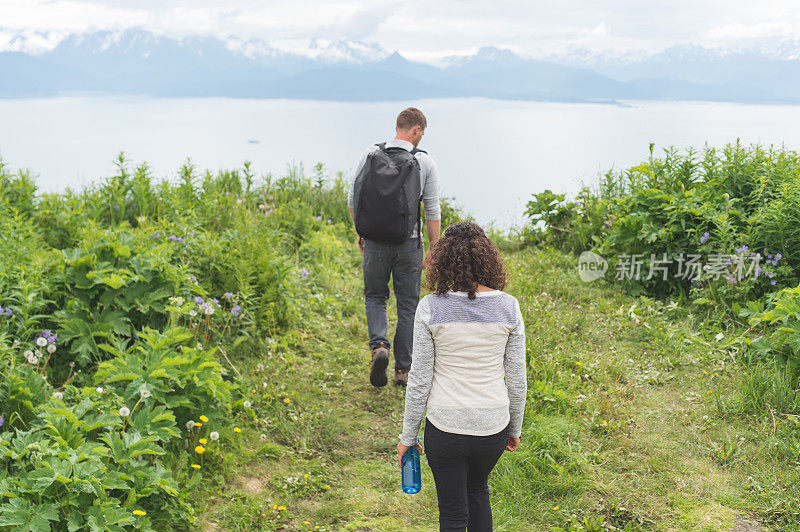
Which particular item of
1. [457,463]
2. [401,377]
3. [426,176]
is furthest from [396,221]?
[457,463]

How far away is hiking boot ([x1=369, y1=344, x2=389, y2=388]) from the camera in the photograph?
5129 mm

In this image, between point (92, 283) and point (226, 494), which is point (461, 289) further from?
point (92, 283)

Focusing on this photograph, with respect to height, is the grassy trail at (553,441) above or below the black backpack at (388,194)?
below

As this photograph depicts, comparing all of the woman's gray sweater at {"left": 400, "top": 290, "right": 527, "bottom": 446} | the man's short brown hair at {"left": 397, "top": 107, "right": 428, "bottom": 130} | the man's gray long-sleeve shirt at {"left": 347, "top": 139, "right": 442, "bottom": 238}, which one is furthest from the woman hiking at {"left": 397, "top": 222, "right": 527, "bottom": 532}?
the man's short brown hair at {"left": 397, "top": 107, "right": 428, "bottom": 130}

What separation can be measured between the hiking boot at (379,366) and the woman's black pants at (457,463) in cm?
214

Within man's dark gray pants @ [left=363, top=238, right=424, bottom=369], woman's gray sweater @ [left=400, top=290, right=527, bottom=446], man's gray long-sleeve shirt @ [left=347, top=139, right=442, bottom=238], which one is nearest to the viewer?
woman's gray sweater @ [left=400, top=290, right=527, bottom=446]

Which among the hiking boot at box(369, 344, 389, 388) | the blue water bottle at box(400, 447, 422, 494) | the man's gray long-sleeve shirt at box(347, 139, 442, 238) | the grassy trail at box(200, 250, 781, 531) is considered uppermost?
the man's gray long-sleeve shirt at box(347, 139, 442, 238)

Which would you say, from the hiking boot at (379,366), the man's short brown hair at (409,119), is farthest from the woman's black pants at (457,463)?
the man's short brown hair at (409,119)

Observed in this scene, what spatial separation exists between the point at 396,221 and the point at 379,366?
1220 mm

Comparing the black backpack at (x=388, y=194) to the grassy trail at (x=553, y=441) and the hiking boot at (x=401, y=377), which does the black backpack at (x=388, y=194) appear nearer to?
the hiking boot at (x=401, y=377)

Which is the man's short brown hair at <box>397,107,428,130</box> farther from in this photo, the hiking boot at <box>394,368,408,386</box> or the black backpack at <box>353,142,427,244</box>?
the hiking boot at <box>394,368,408,386</box>

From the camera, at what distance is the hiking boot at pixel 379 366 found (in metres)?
5.13

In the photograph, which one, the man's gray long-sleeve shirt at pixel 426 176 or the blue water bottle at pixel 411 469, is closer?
the blue water bottle at pixel 411 469

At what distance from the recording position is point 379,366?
5.16 metres
